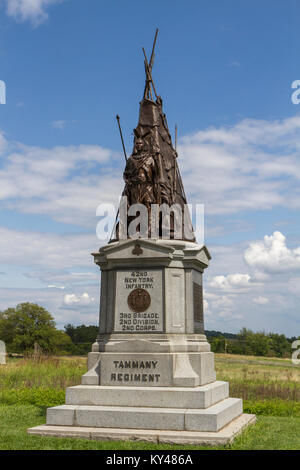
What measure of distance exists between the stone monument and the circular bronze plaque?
2cm

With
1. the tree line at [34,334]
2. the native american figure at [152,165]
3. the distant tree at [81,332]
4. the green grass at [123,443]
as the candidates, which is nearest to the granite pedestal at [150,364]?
the green grass at [123,443]

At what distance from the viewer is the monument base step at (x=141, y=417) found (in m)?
8.26

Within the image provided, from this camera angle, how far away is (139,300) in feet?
33.1

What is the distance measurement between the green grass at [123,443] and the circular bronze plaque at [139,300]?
112 inches

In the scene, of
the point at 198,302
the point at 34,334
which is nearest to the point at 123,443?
A: the point at 198,302

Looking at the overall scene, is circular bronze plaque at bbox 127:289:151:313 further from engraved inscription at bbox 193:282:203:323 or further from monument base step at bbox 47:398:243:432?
monument base step at bbox 47:398:243:432

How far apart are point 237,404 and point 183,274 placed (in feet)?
9.89

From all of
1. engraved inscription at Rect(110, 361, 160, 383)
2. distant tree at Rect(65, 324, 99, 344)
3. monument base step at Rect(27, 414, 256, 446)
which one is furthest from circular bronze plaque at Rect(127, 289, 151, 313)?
distant tree at Rect(65, 324, 99, 344)

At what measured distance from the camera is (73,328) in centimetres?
6756

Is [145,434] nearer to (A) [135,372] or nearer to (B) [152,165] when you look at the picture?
(A) [135,372]

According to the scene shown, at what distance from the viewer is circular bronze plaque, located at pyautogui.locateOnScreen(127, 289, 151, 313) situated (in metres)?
10.0

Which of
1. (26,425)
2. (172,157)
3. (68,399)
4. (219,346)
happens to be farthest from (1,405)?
(219,346)

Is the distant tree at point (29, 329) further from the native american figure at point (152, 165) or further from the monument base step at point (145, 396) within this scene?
the monument base step at point (145, 396)

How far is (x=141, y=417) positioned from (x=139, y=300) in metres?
2.40
